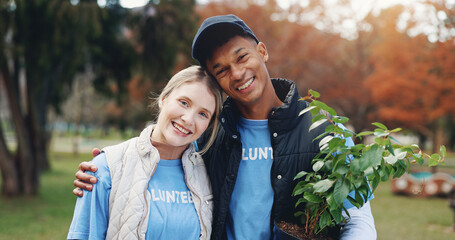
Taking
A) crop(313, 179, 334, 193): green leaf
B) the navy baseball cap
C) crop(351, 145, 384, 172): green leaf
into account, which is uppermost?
the navy baseball cap

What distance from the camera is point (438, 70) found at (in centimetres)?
1302

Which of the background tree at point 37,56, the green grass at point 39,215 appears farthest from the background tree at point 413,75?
the green grass at point 39,215

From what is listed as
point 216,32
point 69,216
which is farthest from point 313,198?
point 69,216

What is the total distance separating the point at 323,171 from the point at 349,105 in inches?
865

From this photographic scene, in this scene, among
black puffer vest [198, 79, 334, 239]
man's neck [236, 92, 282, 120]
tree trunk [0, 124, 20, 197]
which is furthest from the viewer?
tree trunk [0, 124, 20, 197]

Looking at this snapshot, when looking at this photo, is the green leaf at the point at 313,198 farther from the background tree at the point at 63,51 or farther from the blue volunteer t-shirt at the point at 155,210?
the background tree at the point at 63,51

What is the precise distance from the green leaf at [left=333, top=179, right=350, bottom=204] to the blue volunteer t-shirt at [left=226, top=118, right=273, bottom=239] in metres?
0.58

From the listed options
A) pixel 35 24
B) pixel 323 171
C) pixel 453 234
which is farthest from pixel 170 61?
pixel 323 171

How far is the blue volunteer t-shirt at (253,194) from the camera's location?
222cm

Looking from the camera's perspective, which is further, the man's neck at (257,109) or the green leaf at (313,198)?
the man's neck at (257,109)

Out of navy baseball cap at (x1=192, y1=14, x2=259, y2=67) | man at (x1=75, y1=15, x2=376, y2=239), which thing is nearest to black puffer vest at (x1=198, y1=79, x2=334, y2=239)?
man at (x1=75, y1=15, x2=376, y2=239)

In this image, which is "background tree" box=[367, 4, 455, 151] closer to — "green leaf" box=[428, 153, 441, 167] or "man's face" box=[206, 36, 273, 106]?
"man's face" box=[206, 36, 273, 106]

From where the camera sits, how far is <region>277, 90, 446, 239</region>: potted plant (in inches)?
64.2

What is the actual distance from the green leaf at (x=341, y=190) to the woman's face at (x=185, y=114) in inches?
32.7
